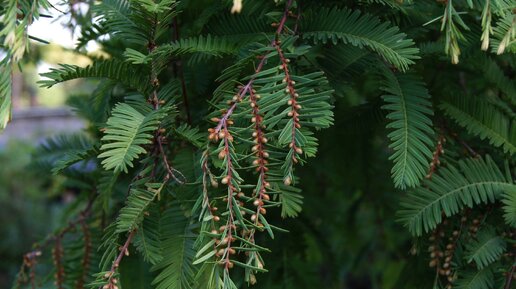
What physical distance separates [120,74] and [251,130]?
8.8 inches

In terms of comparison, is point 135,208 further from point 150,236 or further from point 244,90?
point 244,90

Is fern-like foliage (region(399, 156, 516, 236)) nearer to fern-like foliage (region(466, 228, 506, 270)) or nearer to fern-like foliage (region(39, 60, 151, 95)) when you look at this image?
fern-like foliage (region(466, 228, 506, 270))

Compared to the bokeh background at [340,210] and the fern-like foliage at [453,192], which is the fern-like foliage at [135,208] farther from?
the fern-like foliage at [453,192]

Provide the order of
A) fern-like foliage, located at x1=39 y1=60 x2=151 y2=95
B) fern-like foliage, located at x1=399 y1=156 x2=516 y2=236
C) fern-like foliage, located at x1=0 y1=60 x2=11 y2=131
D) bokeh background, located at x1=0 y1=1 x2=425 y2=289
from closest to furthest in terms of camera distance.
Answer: fern-like foliage, located at x1=0 y1=60 x2=11 y2=131 < fern-like foliage, located at x1=39 y1=60 x2=151 y2=95 < fern-like foliage, located at x1=399 y1=156 x2=516 y2=236 < bokeh background, located at x1=0 y1=1 x2=425 y2=289

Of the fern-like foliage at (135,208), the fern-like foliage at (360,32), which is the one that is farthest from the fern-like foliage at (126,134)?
the fern-like foliage at (360,32)

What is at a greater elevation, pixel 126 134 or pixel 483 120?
pixel 483 120

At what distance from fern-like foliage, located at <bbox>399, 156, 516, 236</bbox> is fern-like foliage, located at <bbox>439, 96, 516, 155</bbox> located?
5cm

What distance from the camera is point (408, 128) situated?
2.51 feet

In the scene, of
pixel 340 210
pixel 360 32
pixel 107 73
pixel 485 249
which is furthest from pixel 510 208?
pixel 340 210

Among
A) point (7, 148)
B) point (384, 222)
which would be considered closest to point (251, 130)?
point (384, 222)

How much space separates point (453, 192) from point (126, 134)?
1.63 ft

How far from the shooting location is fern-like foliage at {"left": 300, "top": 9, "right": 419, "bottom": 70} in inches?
28.4

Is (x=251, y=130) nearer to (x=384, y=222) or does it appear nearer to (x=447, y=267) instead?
(x=447, y=267)

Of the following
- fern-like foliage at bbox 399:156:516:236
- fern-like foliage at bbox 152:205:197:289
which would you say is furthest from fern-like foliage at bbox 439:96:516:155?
fern-like foliage at bbox 152:205:197:289
